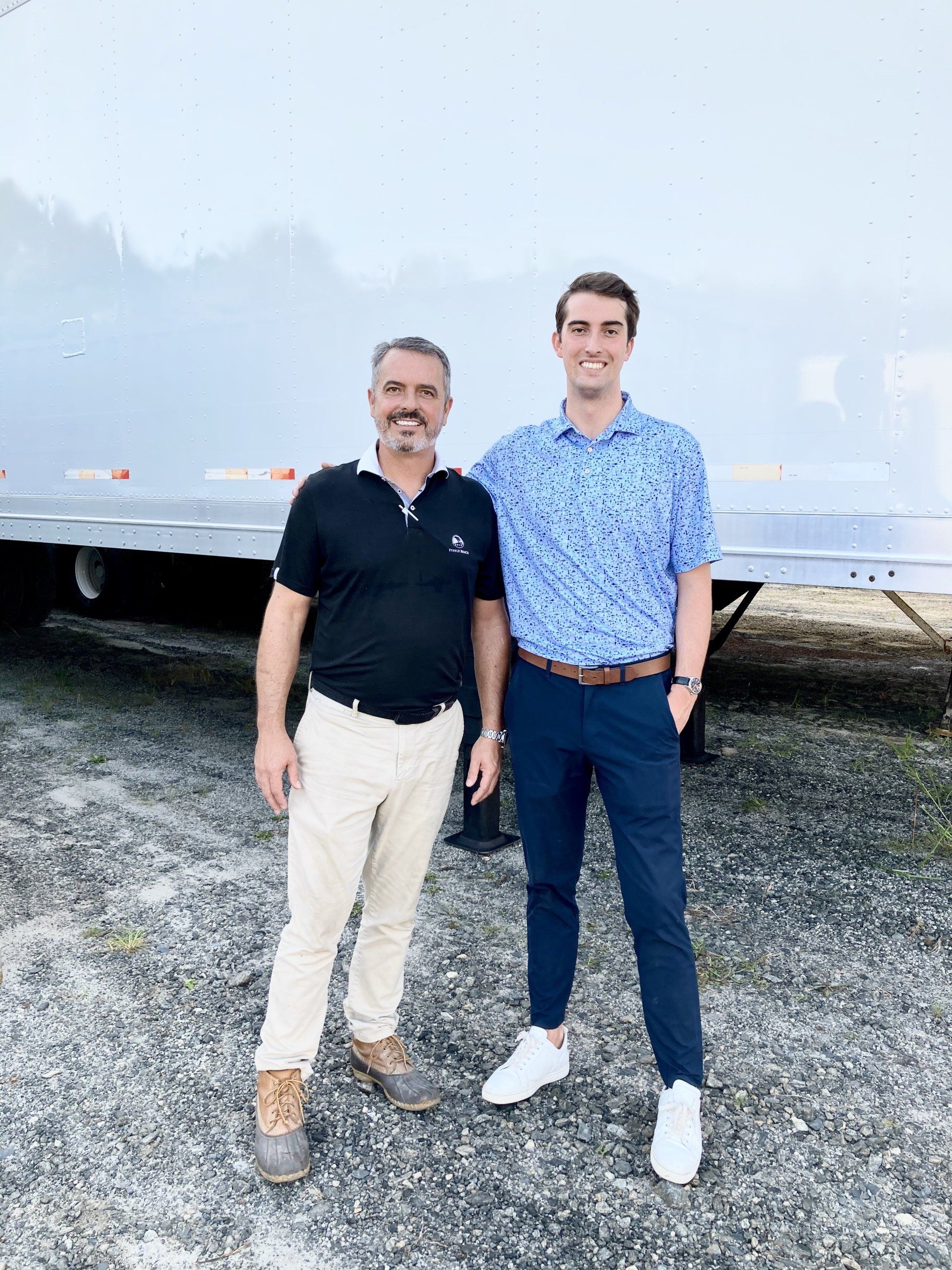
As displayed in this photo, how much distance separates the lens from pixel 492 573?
2.30 m

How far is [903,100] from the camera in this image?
2.69m

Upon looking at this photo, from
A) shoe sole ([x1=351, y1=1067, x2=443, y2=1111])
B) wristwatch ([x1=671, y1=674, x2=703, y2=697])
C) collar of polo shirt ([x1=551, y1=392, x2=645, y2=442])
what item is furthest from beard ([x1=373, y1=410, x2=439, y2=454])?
shoe sole ([x1=351, y1=1067, x2=443, y2=1111])

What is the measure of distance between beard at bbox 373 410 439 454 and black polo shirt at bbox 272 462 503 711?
8 centimetres

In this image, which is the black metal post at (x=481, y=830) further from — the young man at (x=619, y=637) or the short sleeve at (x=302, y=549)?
the short sleeve at (x=302, y=549)

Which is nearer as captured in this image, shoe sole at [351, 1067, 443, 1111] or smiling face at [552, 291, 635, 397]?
smiling face at [552, 291, 635, 397]

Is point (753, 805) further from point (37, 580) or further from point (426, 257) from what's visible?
point (37, 580)

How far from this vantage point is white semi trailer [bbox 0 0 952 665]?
9.16 feet

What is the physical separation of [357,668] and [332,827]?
1.15 ft

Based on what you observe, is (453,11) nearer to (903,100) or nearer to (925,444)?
(903,100)

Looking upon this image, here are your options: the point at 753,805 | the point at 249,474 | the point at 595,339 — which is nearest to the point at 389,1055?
the point at 595,339

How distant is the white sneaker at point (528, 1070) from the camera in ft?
7.47

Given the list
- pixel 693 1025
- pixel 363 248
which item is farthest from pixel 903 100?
pixel 693 1025

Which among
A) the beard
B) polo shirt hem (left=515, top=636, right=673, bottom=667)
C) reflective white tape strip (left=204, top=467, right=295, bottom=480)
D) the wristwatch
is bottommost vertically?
the wristwatch

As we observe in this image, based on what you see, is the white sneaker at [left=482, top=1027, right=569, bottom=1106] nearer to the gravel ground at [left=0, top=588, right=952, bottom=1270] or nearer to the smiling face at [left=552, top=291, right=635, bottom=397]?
the gravel ground at [left=0, top=588, right=952, bottom=1270]
